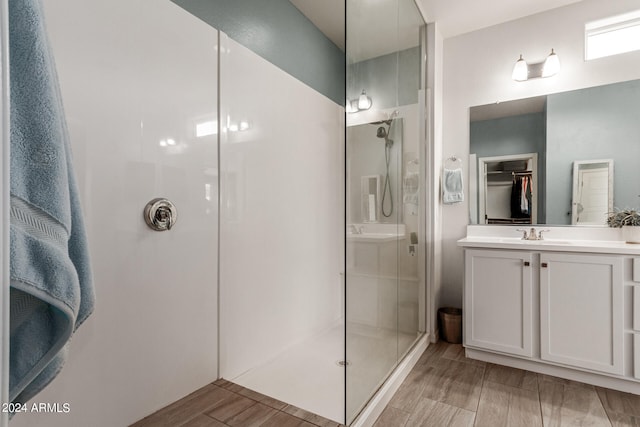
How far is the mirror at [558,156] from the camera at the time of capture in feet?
7.23

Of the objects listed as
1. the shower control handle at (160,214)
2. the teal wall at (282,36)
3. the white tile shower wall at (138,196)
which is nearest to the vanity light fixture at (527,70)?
the teal wall at (282,36)

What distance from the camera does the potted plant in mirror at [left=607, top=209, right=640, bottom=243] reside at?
6.85ft

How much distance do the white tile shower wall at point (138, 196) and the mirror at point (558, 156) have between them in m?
2.12

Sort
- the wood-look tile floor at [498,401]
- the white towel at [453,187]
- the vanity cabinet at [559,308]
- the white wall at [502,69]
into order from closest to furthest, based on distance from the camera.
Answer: the wood-look tile floor at [498,401] < the vanity cabinet at [559,308] < the white wall at [502,69] < the white towel at [453,187]

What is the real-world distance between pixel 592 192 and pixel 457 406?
174cm

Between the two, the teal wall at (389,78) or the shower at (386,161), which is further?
the shower at (386,161)

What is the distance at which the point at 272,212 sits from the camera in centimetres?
226

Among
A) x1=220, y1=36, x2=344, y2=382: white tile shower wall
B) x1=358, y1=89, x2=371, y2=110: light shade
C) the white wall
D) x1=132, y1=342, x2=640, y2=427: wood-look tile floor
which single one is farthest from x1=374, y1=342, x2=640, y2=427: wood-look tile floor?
x1=358, y1=89, x2=371, y2=110: light shade

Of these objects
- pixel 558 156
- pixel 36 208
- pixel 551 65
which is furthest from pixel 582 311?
pixel 36 208

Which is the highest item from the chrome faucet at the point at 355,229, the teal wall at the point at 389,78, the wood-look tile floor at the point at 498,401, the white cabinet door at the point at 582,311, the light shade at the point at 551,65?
the light shade at the point at 551,65

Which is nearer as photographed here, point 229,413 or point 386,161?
point 229,413

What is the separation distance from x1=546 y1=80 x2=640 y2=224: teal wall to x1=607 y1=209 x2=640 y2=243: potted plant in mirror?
8 cm

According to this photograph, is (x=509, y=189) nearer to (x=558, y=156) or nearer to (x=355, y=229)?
(x=558, y=156)

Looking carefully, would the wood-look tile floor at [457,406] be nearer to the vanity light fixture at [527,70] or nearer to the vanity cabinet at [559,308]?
the vanity cabinet at [559,308]
